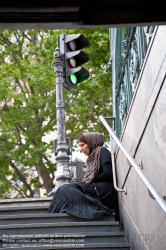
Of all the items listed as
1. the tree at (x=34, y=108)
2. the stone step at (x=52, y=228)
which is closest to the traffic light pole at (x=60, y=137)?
the stone step at (x=52, y=228)

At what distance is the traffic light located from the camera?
10.3m

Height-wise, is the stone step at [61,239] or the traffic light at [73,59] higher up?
the traffic light at [73,59]

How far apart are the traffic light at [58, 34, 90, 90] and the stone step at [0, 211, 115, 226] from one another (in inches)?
99.9

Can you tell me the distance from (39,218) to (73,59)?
305 cm

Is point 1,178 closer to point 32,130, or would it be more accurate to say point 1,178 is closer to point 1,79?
point 32,130

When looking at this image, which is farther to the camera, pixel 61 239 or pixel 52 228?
pixel 52 228

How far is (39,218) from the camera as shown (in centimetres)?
844

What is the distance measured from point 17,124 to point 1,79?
1604mm

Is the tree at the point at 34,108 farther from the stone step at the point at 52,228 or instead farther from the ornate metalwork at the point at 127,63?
the stone step at the point at 52,228

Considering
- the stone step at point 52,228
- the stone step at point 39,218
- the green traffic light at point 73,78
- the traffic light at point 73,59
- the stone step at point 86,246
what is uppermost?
the traffic light at point 73,59

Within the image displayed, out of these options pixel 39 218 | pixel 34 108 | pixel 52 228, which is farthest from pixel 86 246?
pixel 34 108

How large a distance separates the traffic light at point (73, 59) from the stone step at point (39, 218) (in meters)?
2.54

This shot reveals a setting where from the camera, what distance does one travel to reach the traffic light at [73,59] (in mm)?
10323
